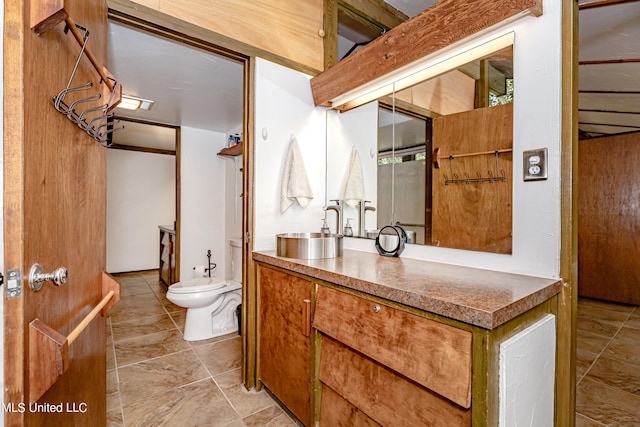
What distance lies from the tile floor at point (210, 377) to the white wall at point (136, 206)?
1.96 meters

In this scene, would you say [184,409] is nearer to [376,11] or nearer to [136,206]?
[376,11]

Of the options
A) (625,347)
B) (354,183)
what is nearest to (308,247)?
(354,183)

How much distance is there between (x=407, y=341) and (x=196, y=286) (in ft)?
6.99

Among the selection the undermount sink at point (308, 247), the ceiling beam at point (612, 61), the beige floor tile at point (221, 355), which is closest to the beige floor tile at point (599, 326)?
the ceiling beam at point (612, 61)

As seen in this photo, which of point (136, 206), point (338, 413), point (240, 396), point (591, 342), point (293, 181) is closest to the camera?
point (338, 413)

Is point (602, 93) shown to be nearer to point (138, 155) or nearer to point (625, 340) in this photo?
point (625, 340)

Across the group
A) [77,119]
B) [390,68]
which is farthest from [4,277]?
[390,68]

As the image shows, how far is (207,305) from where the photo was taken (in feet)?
8.48

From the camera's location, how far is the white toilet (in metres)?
2.51

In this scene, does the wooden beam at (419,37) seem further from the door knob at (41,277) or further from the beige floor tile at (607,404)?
the beige floor tile at (607,404)

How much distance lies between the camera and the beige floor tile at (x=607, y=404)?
5.33 ft

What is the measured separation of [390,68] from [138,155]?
4685mm

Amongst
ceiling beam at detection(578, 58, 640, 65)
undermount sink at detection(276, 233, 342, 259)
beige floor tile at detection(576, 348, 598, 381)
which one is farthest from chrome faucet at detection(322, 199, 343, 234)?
ceiling beam at detection(578, 58, 640, 65)

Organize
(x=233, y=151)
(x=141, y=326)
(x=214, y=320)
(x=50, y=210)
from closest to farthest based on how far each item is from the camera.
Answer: (x=50, y=210), (x=214, y=320), (x=141, y=326), (x=233, y=151)
